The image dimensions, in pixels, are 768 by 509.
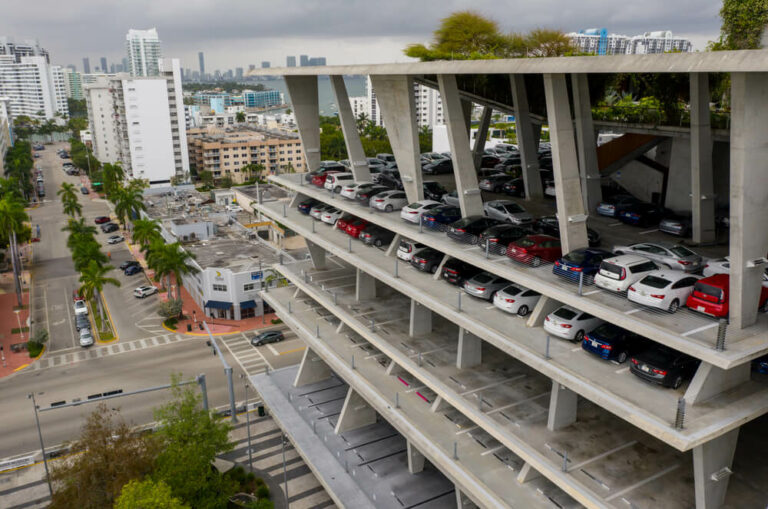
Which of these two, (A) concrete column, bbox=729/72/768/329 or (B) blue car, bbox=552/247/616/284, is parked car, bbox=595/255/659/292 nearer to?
(B) blue car, bbox=552/247/616/284

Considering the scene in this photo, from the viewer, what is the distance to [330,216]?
48.6 meters

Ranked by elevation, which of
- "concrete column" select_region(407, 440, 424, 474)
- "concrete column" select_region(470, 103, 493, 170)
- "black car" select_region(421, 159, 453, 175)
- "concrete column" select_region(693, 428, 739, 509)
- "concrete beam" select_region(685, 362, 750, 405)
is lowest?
"concrete column" select_region(407, 440, 424, 474)

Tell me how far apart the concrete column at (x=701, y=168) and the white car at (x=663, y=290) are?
352 inches

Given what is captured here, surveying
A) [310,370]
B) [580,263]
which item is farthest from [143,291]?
[580,263]

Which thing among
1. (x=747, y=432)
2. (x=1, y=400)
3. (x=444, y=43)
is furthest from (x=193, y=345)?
(x=747, y=432)

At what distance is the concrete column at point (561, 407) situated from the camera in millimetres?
27669

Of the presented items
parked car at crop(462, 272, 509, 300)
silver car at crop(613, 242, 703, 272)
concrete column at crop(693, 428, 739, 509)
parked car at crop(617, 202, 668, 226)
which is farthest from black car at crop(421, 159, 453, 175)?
concrete column at crop(693, 428, 739, 509)

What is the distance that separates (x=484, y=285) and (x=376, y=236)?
1265cm

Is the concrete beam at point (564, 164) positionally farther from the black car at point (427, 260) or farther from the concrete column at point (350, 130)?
the concrete column at point (350, 130)

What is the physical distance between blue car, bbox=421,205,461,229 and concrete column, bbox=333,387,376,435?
14786 millimetres

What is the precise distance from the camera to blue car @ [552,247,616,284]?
27114 mm

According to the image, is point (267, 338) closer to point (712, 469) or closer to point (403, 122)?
point (403, 122)

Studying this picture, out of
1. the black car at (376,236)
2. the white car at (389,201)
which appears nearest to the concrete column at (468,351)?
the white car at (389,201)

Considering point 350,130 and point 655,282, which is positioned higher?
point 350,130
